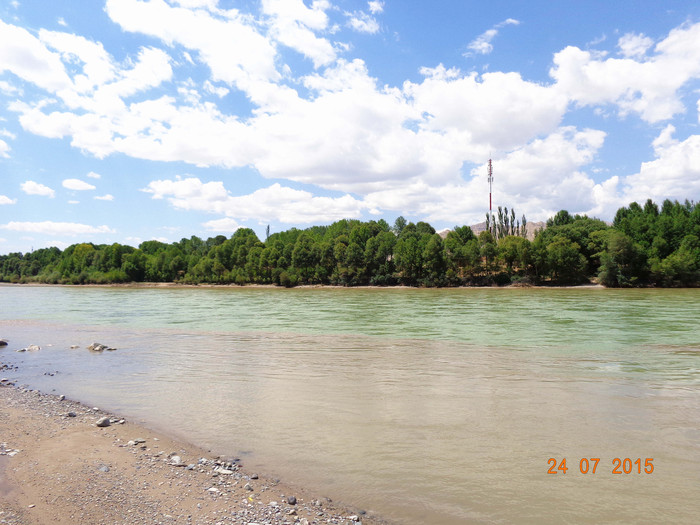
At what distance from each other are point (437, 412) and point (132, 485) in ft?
22.9

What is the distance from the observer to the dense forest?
304 feet

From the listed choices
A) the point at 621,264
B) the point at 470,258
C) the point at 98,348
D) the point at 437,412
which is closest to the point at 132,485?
the point at 437,412

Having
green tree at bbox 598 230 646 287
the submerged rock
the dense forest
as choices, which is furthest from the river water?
the dense forest

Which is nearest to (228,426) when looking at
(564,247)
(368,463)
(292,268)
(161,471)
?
(161,471)

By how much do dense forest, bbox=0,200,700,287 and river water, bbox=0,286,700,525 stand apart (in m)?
82.6

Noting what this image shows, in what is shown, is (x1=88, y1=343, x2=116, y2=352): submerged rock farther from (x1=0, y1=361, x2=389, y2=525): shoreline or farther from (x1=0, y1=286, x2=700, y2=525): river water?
(x1=0, y1=361, x2=389, y2=525): shoreline

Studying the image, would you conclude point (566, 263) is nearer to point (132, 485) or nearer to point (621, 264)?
point (621, 264)

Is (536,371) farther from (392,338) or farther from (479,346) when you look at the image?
(392,338)

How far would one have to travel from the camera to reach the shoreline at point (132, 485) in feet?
18.7

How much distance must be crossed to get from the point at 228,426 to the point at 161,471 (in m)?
2.65

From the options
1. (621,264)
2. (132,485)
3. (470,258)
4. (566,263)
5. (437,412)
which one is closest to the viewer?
(132,485)

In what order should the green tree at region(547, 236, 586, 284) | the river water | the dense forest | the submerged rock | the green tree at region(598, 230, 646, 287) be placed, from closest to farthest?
the river water → the submerged rock → the green tree at region(598, 230, 646, 287) → the dense forest → the green tree at region(547, 236, 586, 284)

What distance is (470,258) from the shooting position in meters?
109

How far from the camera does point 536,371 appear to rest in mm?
15422
